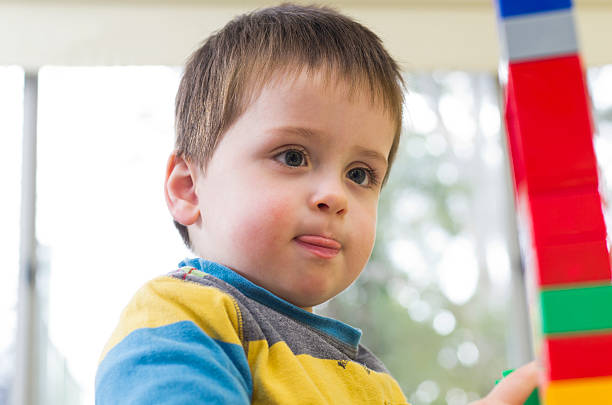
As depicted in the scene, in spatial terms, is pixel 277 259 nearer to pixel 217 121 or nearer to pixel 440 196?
pixel 217 121

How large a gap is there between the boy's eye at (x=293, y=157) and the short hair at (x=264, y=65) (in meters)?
0.08

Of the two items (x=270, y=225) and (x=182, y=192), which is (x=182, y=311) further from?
(x=182, y=192)

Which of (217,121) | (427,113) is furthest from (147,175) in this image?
(217,121)

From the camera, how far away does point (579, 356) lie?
296 mm

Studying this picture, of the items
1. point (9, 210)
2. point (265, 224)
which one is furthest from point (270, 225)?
point (9, 210)

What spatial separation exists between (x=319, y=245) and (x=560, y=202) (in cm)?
38

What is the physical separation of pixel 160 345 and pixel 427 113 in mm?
2134

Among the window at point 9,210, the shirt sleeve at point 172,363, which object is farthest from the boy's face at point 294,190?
the window at point 9,210

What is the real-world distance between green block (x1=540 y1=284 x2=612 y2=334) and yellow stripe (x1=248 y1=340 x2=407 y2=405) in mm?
310

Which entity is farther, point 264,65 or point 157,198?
point 157,198

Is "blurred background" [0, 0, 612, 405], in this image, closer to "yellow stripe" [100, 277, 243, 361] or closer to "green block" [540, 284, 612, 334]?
"yellow stripe" [100, 277, 243, 361]

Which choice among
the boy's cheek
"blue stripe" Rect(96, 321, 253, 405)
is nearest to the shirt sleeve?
"blue stripe" Rect(96, 321, 253, 405)

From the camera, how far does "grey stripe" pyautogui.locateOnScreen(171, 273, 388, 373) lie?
0.59 meters

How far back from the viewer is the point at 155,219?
2344 mm
